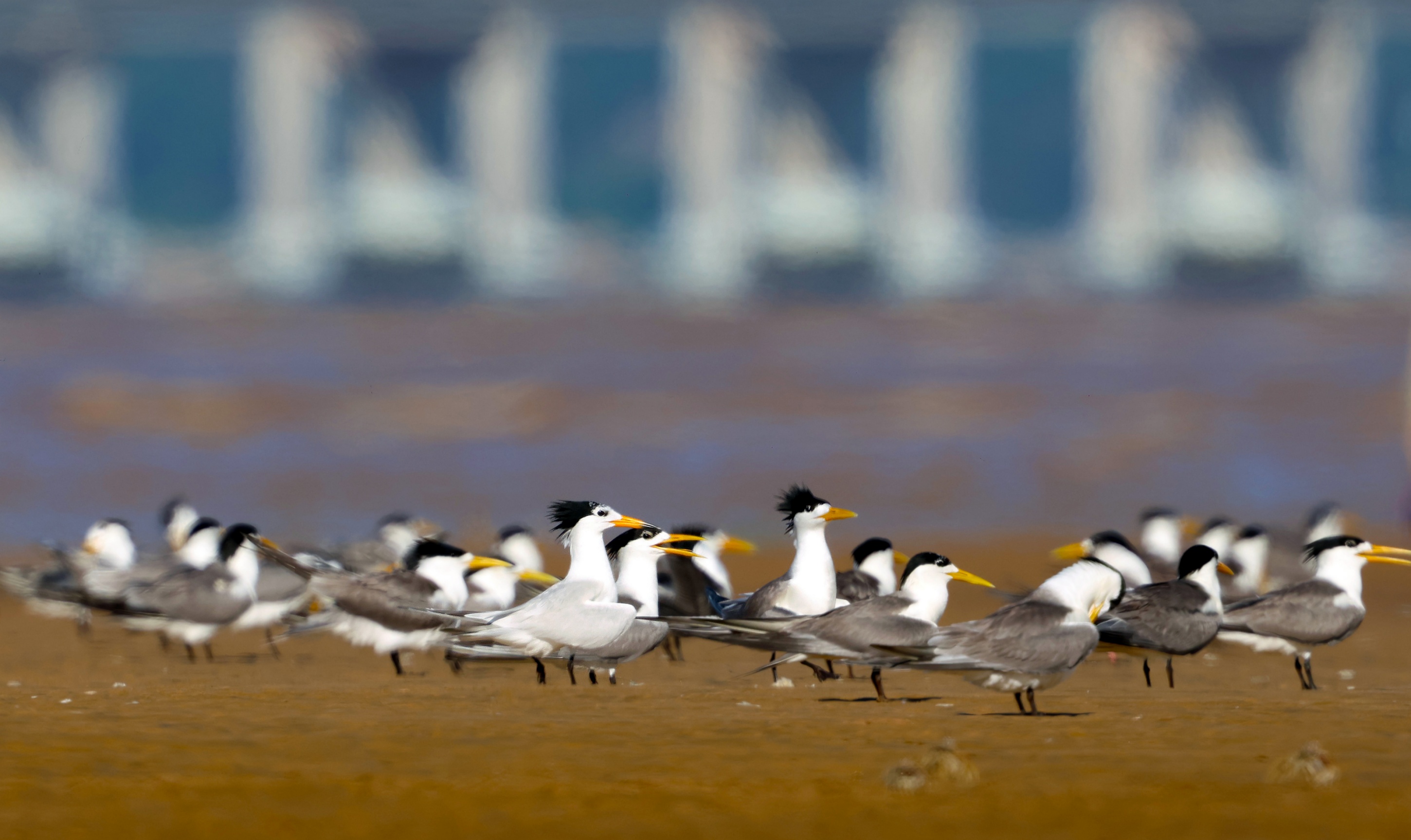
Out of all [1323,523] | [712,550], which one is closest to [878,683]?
[712,550]

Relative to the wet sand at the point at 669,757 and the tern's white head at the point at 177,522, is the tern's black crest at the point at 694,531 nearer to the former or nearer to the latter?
the wet sand at the point at 669,757

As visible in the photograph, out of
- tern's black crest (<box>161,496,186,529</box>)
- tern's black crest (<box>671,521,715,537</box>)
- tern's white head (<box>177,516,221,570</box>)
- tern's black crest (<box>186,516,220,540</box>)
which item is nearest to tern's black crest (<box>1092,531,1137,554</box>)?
tern's black crest (<box>671,521,715,537</box>)

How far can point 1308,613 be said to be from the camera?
27.9 feet

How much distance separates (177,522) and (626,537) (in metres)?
5.37

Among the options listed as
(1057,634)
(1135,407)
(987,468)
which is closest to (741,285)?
(1135,407)

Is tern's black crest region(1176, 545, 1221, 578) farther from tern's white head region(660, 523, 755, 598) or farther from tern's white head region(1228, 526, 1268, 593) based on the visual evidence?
tern's white head region(1228, 526, 1268, 593)

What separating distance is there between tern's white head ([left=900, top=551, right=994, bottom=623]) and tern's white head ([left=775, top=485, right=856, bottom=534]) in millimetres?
746

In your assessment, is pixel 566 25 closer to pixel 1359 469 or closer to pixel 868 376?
pixel 868 376

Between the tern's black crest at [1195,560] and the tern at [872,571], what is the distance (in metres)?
1.36

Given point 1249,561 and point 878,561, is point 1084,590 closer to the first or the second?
point 878,561

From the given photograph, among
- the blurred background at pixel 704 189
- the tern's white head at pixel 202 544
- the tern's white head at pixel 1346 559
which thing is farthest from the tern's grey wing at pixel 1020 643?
the blurred background at pixel 704 189

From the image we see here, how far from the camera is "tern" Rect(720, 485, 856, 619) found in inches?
331

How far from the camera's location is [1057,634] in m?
7.22

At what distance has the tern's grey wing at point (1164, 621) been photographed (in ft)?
25.8
